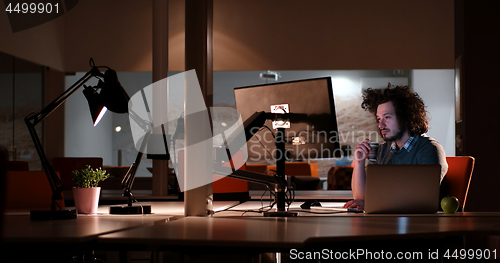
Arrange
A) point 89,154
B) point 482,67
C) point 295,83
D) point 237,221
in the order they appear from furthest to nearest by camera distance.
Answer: point 89,154 < point 482,67 < point 295,83 < point 237,221

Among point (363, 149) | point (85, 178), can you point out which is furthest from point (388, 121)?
point (85, 178)

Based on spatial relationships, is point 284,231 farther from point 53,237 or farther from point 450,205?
point 450,205

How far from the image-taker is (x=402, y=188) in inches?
63.2

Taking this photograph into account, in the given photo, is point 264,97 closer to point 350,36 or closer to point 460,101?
point 460,101

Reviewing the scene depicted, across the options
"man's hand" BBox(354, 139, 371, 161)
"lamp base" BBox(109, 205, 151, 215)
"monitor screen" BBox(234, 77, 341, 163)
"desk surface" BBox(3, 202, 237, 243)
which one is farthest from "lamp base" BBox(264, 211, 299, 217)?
"man's hand" BBox(354, 139, 371, 161)

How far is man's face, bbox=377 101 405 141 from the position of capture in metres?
2.29

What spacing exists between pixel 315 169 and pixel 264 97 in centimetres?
439

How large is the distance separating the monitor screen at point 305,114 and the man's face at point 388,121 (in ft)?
1.98


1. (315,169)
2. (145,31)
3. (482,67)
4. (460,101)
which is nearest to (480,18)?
(482,67)

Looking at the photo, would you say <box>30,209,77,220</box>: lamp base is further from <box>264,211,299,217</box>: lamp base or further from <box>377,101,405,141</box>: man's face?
<box>377,101,405,141</box>: man's face

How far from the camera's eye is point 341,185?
201 inches

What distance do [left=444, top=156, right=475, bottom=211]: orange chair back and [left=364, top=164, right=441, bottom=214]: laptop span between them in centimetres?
66

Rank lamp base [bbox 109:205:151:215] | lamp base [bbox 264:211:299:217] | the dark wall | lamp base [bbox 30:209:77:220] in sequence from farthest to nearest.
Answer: the dark wall, lamp base [bbox 109:205:151:215], lamp base [bbox 264:211:299:217], lamp base [bbox 30:209:77:220]

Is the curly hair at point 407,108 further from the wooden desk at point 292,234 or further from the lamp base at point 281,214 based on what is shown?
the lamp base at point 281,214
